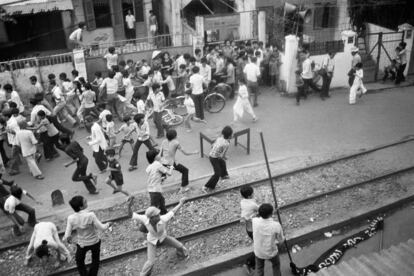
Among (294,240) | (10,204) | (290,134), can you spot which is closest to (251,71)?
(290,134)

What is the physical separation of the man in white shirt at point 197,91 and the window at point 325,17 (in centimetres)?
975

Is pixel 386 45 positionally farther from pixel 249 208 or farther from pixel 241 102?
pixel 249 208

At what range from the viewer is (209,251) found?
841 centimetres

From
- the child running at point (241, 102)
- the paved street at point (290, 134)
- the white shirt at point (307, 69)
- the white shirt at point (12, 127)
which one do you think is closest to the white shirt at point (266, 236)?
the paved street at point (290, 134)

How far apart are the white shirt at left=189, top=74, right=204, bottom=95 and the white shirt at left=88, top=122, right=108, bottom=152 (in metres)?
3.91

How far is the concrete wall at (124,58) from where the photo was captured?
52.9 ft

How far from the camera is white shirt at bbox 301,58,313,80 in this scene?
1520cm

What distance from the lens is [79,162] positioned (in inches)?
397

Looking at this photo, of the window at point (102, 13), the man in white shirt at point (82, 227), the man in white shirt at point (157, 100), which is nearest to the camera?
the man in white shirt at point (82, 227)

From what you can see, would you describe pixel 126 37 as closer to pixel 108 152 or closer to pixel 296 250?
pixel 108 152

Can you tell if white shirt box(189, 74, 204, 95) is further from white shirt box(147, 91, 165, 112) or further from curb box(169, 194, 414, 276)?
curb box(169, 194, 414, 276)

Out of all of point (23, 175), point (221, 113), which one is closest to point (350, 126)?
point (221, 113)

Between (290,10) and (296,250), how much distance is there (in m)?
12.4

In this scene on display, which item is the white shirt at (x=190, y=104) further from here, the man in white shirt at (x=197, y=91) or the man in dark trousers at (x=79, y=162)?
the man in dark trousers at (x=79, y=162)
